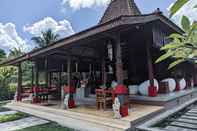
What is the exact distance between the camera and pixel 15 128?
18.5 ft

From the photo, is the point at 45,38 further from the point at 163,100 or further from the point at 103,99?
the point at 163,100

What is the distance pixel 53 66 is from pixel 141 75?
20.7 ft

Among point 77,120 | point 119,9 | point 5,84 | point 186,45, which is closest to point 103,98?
point 77,120

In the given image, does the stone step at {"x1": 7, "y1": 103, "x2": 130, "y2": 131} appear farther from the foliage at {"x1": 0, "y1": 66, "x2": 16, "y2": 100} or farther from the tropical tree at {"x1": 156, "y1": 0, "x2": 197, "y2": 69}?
the foliage at {"x1": 0, "y1": 66, "x2": 16, "y2": 100}

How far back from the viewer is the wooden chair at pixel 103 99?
6.21m

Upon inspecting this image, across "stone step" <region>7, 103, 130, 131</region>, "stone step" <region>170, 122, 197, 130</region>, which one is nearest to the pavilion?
"stone step" <region>7, 103, 130, 131</region>

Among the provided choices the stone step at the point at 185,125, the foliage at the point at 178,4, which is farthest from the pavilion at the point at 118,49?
the foliage at the point at 178,4

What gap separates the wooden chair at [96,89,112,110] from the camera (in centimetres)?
621

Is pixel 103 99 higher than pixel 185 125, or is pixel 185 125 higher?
pixel 103 99

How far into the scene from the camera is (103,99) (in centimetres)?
626

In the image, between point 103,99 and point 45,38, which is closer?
point 103,99

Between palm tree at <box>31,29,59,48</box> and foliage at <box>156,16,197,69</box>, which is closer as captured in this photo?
foliage at <box>156,16,197,69</box>

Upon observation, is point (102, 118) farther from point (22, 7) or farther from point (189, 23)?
point (22, 7)

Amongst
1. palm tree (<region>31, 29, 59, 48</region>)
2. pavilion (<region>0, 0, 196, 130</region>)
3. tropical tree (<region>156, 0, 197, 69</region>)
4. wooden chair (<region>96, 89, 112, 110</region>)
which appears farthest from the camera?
palm tree (<region>31, 29, 59, 48</region>)
